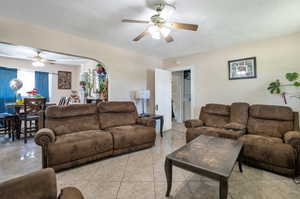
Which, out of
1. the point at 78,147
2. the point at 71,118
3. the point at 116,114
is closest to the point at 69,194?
the point at 78,147

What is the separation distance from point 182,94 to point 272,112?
11.0 ft

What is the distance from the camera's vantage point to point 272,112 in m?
2.80

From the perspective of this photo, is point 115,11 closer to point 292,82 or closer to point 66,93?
point 292,82

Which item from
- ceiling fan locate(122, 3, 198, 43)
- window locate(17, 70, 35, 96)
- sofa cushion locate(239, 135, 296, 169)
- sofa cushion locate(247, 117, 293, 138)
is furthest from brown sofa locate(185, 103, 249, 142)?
window locate(17, 70, 35, 96)

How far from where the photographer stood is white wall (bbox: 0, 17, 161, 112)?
8.51ft

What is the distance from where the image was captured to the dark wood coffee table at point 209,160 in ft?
4.32

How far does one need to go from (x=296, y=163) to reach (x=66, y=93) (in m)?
7.81

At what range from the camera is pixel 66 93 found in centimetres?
677

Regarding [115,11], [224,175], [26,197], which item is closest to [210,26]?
[115,11]

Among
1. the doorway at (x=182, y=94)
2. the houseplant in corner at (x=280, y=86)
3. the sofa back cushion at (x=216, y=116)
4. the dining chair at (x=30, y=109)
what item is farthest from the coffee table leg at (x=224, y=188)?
the doorway at (x=182, y=94)

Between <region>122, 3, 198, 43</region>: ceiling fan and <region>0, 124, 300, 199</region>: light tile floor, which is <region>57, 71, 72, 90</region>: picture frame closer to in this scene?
<region>0, 124, 300, 199</region>: light tile floor

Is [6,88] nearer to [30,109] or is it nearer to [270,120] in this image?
[30,109]

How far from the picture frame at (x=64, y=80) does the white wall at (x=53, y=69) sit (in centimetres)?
14

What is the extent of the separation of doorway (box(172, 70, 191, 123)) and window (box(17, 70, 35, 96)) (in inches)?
232
